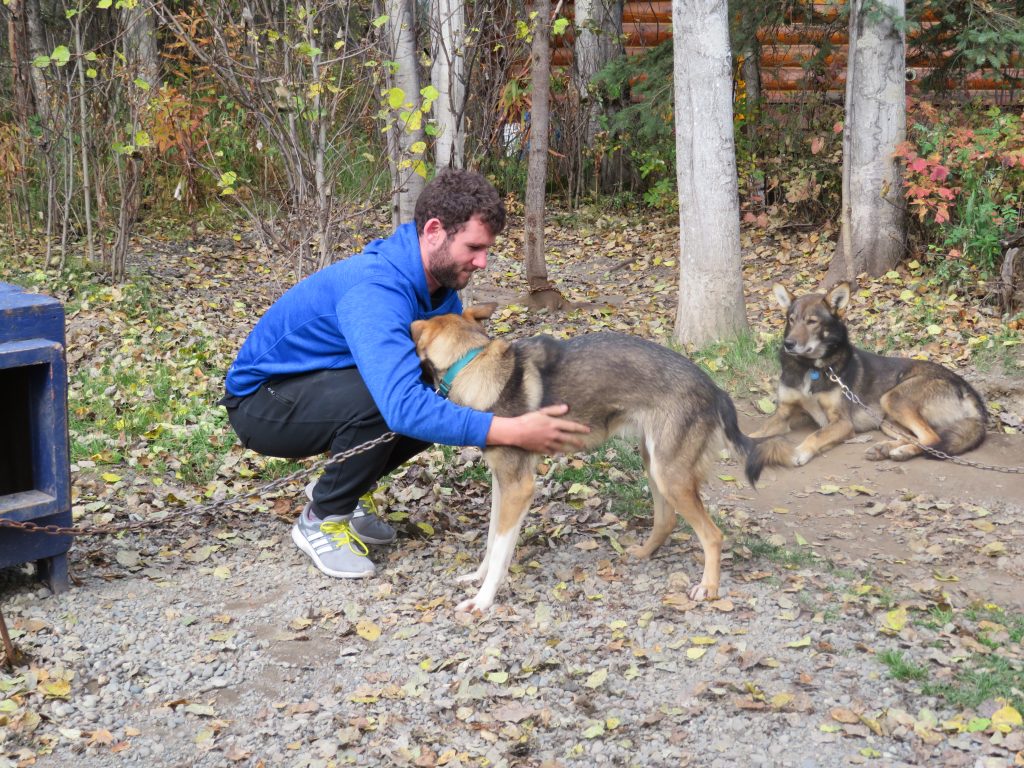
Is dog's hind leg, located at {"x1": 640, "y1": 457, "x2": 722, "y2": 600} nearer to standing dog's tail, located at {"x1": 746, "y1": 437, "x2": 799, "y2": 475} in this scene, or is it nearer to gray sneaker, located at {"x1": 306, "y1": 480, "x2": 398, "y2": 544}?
standing dog's tail, located at {"x1": 746, "y1": 437, "x2": 799, "y2": 475}

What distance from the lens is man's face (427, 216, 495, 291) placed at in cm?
428

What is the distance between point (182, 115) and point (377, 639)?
919 cm

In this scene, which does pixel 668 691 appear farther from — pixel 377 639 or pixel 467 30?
pixel 467 30

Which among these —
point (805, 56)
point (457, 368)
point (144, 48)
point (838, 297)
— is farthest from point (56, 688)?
point (805, 56)

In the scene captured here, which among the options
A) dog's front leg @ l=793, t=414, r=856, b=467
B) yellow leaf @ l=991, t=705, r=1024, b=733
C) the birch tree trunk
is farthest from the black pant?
the birch tree trunk

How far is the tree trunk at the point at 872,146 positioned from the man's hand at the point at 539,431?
6098mm

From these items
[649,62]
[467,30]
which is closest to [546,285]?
[467,30]

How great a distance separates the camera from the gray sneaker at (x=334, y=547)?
4750 mm

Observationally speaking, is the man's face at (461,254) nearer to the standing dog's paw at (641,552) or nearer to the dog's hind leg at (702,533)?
the dog's hind leg at (702,533)

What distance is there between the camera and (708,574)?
4426mm

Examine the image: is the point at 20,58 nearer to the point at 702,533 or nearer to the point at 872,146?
the point at 872,146

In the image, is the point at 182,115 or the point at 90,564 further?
the point at 182,115

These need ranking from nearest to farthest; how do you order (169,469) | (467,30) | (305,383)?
(305,383) < (169,469) < (467,30)

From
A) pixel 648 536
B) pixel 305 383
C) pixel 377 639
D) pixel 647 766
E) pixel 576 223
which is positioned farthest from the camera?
pixel 576 223
